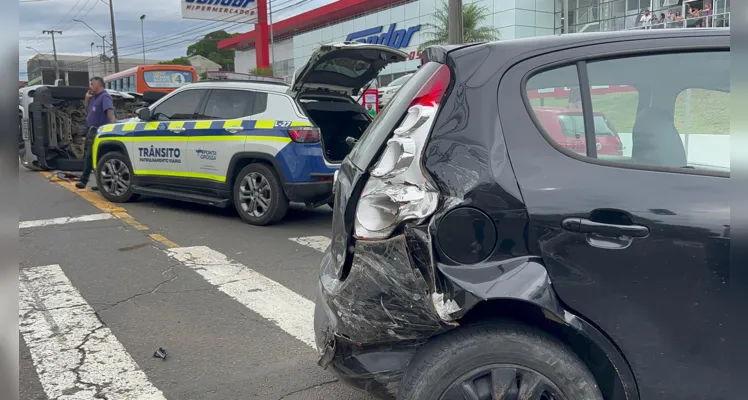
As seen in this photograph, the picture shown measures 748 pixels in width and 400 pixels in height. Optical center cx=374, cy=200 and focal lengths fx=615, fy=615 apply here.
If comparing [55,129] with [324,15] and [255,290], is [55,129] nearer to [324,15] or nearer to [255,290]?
[255,290]

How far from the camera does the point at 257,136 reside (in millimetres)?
7457

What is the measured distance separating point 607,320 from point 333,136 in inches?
236

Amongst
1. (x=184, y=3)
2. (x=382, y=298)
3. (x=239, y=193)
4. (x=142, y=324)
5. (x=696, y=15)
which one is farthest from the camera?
(x=184, y=3)

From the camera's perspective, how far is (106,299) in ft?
16.4

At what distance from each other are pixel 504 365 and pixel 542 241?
47cm

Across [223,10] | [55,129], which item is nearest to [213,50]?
[223,10]

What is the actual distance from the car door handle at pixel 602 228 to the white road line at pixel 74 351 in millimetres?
2398

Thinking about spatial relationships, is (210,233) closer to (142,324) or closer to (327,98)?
(327,98)

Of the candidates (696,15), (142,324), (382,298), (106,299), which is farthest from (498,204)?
(696,15)

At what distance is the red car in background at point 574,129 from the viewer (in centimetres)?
238

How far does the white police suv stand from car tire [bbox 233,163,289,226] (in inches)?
0.5

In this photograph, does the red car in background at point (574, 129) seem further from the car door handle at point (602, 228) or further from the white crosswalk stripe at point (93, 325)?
the white crosswalk stripe at point (93, 325)

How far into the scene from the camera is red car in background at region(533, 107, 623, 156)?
2.38m

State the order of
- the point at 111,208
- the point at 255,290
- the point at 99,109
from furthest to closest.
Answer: the point at 99,109 → the point at 111,208 → the point at 255,290
